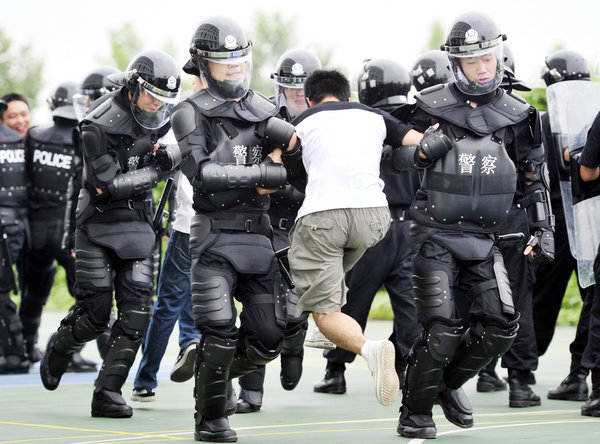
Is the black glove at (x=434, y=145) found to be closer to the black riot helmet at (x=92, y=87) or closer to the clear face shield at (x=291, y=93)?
the clear face shield at (x=291, y=93)

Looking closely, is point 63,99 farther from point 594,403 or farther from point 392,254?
point 594,403

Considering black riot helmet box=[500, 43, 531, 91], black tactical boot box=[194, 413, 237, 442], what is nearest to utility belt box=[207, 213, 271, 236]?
black tactical boot box=[194, 413, 237, 442]

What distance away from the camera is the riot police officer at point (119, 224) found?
7.29m

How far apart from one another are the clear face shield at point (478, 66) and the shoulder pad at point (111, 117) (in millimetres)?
2158

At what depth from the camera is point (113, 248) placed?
289 inches

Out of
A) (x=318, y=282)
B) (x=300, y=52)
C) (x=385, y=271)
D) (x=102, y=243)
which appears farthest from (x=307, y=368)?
(x=318, y=282)

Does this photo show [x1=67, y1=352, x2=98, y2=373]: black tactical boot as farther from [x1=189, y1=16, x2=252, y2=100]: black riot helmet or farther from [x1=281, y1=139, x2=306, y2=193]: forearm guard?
[x1=189, y1=16, x2=252, y2=100]: black riot helmet

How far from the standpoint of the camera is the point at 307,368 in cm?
1112

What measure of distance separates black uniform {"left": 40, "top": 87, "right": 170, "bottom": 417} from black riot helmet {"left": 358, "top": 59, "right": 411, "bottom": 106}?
6.44 feet

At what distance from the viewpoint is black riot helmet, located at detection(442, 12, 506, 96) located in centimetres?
661

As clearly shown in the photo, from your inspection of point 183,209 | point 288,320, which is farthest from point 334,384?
point 183,209

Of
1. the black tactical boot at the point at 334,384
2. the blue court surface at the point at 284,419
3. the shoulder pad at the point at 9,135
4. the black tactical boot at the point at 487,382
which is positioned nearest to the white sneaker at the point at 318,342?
the blue court surface at the point at 284,419

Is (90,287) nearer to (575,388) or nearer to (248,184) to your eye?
(248,184)

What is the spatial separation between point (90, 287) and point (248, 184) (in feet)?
5.83
